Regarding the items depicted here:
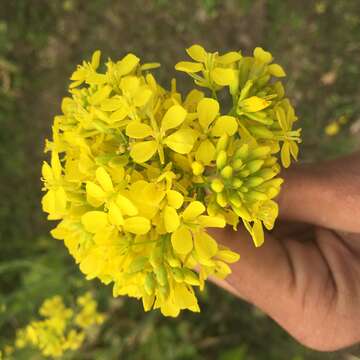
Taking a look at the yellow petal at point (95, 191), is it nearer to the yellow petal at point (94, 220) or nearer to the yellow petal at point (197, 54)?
the yellow petal at point (94, 220)

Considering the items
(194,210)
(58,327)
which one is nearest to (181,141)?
(194,210)

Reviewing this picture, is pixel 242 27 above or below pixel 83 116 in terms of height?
above

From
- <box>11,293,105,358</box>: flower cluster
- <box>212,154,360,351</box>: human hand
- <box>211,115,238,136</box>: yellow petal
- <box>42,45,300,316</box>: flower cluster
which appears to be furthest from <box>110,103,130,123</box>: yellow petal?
<box>11,293,105,358</box>: flower cluster

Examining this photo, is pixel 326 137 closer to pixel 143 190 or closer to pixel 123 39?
pixel 123 39

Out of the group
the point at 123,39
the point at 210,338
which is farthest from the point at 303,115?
the point at 210,338

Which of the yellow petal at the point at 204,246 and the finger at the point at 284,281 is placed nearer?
the yellow petal at the point at 204,246

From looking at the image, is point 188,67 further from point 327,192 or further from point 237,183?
point 327,192

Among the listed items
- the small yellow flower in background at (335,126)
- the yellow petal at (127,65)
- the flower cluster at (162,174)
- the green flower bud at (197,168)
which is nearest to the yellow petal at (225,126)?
the flower cluster at (162,174)
